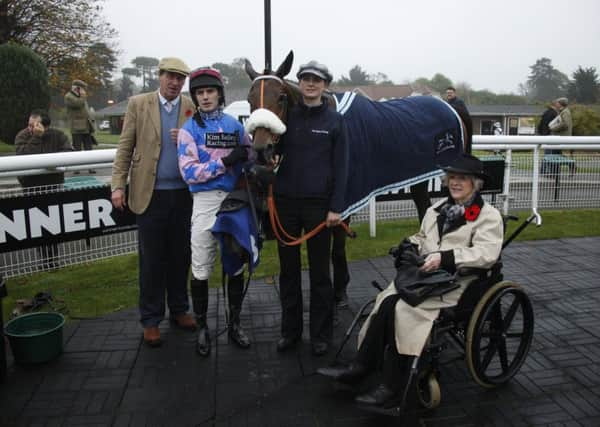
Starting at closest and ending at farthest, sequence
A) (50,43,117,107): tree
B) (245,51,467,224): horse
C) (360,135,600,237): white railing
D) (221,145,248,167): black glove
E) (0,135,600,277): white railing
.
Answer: (245,51,467,224): horse → (221,145,248,167): black glove → (0,135,600,277): white railing → (360,135,600,237): white railing → (50,43,117,107): tree

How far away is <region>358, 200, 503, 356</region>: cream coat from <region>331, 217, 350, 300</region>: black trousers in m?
1.25

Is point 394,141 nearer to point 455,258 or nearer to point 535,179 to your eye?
point 455,258

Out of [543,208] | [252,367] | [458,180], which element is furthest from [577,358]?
[543,208]

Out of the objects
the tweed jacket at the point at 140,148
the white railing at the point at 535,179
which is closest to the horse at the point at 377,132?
the tweed jacket at the point at 140,148

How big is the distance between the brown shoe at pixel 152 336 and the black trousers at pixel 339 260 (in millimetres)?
1556

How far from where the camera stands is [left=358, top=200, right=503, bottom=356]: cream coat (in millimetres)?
2744

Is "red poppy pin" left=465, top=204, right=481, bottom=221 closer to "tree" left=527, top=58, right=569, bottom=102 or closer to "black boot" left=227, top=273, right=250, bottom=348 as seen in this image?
"black boot" left=227, top=273, right=250, bottom=348

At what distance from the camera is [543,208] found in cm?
801

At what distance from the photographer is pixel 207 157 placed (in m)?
3.50

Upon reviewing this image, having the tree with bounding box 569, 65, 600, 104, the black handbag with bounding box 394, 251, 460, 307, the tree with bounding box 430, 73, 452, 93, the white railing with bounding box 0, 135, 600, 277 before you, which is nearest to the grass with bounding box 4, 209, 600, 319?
the white railing with bounding box 0, 135, 600, 277

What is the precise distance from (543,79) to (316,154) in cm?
11364

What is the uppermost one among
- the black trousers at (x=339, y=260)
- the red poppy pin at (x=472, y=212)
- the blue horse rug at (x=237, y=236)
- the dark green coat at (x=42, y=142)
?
the dark green coat at (x=42, y=142)

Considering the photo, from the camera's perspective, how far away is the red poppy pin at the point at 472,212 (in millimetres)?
3051

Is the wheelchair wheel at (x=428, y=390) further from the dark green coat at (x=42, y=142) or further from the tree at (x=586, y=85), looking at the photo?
the tree at (x=586, y=85)
